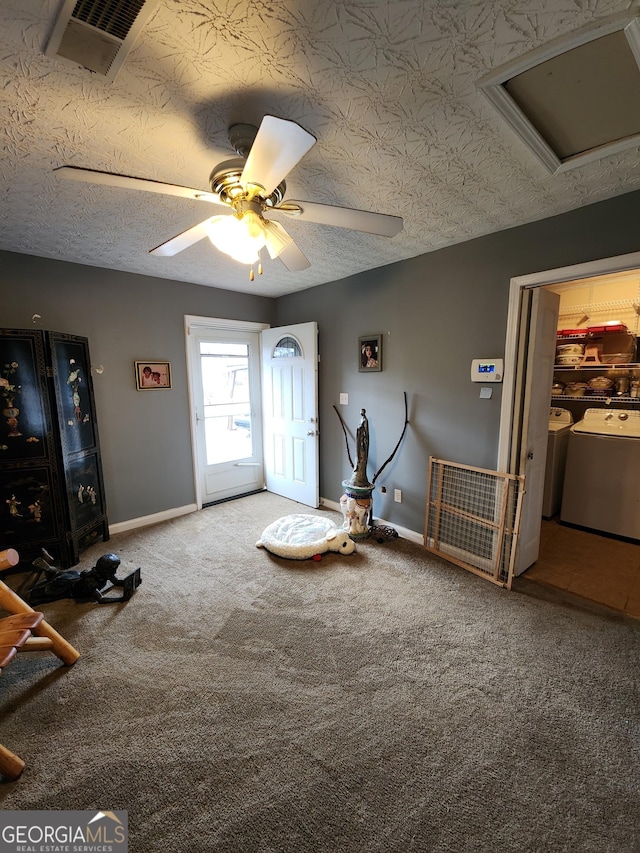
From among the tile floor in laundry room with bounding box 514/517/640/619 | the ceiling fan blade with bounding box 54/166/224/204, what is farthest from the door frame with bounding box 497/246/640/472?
the ceiling fan blade with bounding box 54/166/224/204

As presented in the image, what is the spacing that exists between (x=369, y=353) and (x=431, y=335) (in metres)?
0.62

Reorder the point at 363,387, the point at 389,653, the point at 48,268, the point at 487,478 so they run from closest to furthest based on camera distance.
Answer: the point at 389,653 → the point at 487,478 → the point at 48,268 → the point at 363,387

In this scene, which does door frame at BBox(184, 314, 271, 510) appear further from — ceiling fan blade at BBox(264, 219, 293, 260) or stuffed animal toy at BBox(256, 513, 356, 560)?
ceiling fan blade at BBox(264, 219, 293, 260)

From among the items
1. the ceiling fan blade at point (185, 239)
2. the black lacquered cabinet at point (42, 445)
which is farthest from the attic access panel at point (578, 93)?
the black lacquered cabinet at point (42, 445)

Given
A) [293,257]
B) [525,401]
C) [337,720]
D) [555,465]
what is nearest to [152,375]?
[293,257]

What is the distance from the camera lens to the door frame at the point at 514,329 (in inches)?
79.8

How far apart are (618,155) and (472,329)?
1.17 m

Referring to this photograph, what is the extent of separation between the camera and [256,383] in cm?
427

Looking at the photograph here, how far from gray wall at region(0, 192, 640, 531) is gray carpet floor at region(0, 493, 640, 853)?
4.00ft

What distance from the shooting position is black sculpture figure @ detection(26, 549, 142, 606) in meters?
2.27

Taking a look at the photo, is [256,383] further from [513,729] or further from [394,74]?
[513,729]

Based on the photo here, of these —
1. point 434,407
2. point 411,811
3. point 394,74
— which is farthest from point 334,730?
point 394,74

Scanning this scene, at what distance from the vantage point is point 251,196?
135cm

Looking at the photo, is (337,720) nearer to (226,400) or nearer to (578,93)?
(578,93)
